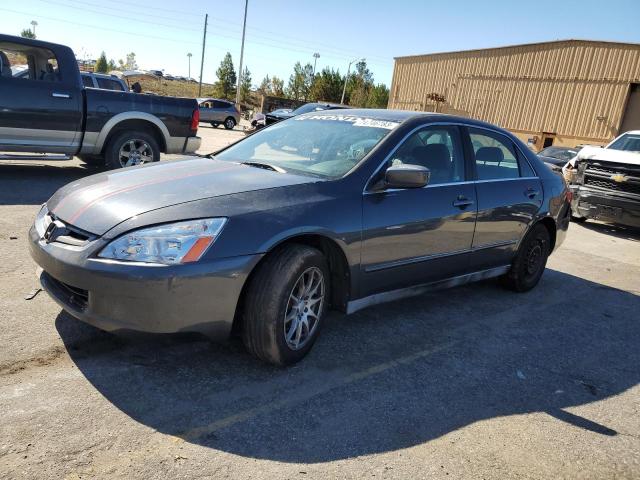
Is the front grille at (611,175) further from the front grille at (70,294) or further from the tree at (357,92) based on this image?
the tree at (357,92)

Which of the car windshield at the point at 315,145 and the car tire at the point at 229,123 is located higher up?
the car windshield at the point at 315,145

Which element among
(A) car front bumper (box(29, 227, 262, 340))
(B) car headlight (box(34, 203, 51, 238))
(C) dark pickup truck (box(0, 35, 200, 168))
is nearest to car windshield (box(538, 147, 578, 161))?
(C) dark pickup truck (box(0, 35, 200, 168))

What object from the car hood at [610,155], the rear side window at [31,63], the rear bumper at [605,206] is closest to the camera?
the rear side window at [31,63]

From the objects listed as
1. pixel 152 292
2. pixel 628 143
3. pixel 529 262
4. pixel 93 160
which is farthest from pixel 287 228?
pixel 628 143

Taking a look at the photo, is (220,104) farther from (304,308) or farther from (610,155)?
(304,308)

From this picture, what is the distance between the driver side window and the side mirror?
28cm

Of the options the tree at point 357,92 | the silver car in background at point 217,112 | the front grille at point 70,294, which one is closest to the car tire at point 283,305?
the front grille at point 70,294

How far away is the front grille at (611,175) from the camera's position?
377 inches

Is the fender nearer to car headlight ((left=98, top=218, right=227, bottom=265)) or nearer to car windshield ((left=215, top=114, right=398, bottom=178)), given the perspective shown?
car windshield ((left=215, top=114, right=398, bottom=178))

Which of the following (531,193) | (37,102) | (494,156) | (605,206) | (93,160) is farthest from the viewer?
(605,206)

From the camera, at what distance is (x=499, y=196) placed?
4859 mm

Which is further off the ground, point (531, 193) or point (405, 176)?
point (405, 176)

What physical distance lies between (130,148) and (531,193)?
6.39 m

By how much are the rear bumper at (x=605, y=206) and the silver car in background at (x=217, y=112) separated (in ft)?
80.8
